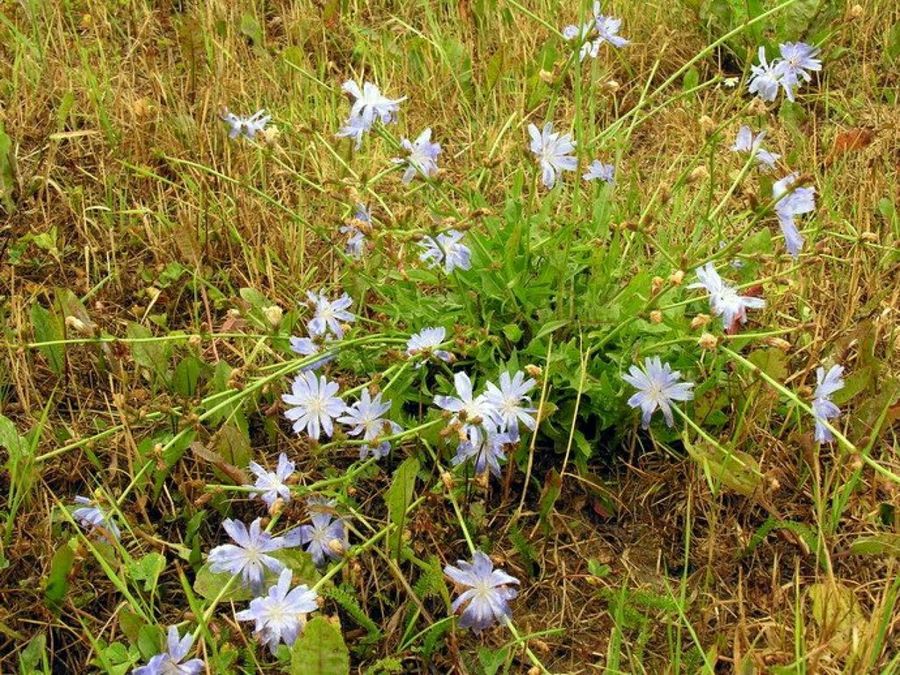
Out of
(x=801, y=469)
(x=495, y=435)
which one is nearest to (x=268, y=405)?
(x=495, y=435)

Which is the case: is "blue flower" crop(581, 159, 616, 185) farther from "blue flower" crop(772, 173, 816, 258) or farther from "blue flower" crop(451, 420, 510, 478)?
"blue flower" crop(451, 420, 510, 478)

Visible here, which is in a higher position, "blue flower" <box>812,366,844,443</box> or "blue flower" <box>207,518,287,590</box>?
"blue flower" <box>812,366,844,443</box>

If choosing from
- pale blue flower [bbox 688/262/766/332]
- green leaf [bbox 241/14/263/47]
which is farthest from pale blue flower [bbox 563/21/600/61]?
green leaf [bbox 241/14/263/47]

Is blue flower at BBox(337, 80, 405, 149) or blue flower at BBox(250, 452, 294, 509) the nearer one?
blue flower at BBox(250, 452, 294, 509)

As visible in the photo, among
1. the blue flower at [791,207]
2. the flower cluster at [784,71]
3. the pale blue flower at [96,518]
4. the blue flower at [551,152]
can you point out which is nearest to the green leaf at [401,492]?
the pale blue flower at [96,518]

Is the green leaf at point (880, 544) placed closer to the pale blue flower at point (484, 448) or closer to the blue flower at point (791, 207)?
the blue flower at point (791, 207)

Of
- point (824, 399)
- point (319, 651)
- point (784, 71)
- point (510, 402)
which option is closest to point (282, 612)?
point (319, 651)

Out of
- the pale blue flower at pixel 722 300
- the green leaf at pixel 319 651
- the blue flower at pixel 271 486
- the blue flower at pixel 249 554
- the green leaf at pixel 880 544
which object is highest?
the pale blue flower at pixel 722 300

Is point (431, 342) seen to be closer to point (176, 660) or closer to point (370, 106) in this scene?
point (370, 106)
